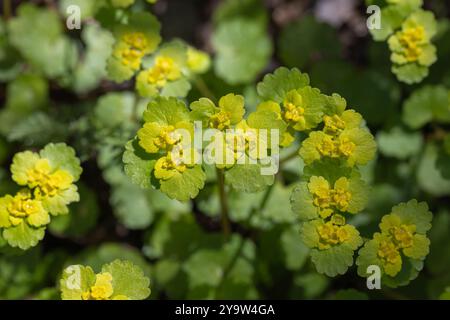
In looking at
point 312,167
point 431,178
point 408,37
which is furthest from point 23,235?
point 431,178

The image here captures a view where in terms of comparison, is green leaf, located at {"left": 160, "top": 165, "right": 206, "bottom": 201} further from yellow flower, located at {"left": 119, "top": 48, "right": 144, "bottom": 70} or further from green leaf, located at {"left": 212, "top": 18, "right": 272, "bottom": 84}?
green leaf, located at {"left": 212, "top": 18, "right": 272, "bottom": 84}

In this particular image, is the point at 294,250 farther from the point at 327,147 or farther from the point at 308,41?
the point at 308,41

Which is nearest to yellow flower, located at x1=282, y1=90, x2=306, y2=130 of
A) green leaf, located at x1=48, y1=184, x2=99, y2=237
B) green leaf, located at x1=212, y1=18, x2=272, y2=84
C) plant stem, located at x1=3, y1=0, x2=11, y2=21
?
green leaf, located at x1=212, y1=18, x2=272, y2=84

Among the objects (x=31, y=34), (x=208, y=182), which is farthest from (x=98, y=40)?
(x=208, y=182)

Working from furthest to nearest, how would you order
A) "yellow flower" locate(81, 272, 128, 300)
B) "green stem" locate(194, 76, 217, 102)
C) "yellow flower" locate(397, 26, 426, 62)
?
"green stem" locate(194, 76, 217, 102), "yellow flower" locate(397, 26, 426, 62), "yellow flower" locate(81, 272, 128, 300)

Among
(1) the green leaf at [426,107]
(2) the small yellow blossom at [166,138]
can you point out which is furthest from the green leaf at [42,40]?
(1) the green leaf at [426,107]

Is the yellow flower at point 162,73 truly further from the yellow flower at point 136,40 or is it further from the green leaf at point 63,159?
the green leaf at point 63,159
